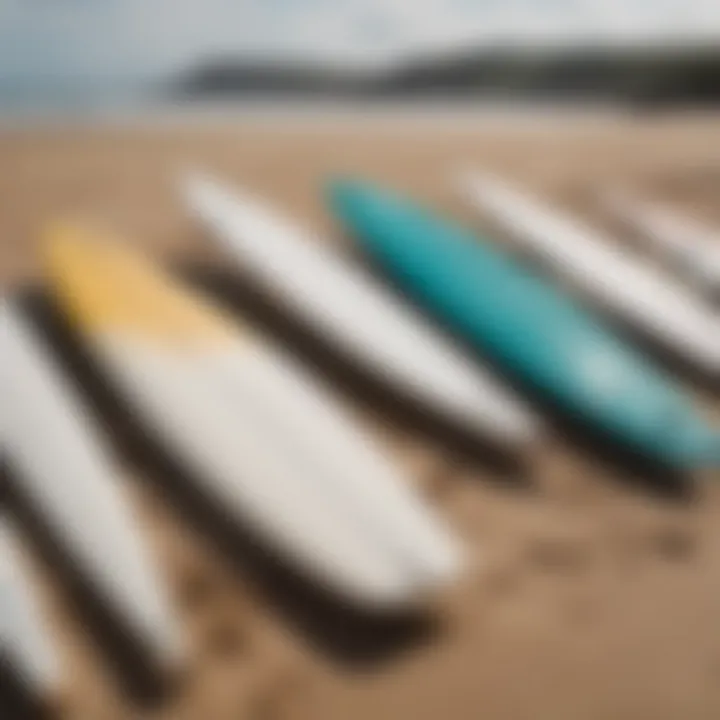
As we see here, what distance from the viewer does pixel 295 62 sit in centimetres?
75

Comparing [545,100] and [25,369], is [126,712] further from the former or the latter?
[545,100]

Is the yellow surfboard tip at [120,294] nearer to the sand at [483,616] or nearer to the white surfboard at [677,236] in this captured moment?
the sand at [483,616]

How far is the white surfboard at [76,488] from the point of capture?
443 mm

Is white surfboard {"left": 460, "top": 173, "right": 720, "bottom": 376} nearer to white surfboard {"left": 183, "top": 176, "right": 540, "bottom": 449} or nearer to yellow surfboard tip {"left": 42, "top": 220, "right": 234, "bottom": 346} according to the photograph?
white surfboard {"left": 183, "top": 176, "right": 540, "bottom": 449}

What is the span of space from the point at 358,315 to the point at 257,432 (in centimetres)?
13

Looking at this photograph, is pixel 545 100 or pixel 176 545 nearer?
pixel 176 545

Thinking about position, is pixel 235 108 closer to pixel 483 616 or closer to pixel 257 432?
pixel 257 432

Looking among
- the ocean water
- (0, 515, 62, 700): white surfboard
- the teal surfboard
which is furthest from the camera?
the ocean water

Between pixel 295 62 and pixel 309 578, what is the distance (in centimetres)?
41

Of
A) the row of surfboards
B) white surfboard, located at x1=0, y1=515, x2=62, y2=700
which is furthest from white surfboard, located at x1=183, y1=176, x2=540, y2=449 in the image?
white surfboard, located at x1=0, y1=515, x2=62, y2=700

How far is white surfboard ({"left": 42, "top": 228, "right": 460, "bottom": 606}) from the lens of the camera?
473mm

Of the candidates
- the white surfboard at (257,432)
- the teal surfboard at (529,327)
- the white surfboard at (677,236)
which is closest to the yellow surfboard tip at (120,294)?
the white surfboard at (257,432)

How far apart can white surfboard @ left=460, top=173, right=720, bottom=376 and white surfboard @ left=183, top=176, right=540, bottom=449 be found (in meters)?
0.11

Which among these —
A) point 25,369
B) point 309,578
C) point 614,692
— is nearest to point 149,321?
point 25,369
